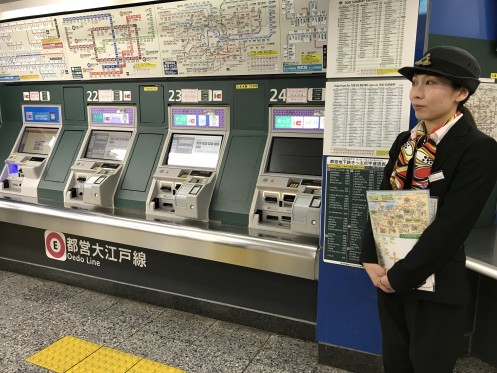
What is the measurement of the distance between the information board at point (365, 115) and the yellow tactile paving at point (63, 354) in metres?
2.15

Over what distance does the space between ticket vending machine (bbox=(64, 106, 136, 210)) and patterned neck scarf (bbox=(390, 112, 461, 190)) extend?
2.69 m

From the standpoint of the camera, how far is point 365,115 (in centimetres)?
244

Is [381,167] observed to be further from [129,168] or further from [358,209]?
[129,168]

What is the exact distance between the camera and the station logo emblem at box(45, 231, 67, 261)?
4.11 metres

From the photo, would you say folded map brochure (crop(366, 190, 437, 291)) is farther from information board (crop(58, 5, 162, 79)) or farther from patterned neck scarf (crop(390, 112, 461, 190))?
information board (crop(58, 5, 162, 79))

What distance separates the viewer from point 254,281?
331 centimetres

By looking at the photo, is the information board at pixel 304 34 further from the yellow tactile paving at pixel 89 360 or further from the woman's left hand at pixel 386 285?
the yellow tactile paving at pixel 89 360

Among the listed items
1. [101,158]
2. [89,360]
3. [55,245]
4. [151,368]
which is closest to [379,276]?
[151,368]

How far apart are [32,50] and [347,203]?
3.52 metres

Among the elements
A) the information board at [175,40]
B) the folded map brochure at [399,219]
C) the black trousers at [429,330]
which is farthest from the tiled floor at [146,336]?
the information board at [175,40]

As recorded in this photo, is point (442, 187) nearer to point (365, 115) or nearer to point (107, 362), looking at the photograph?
point (365, 115)

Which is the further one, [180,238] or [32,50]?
[32,50]

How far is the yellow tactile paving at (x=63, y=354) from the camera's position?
112 inches

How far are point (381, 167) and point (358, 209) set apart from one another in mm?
284
